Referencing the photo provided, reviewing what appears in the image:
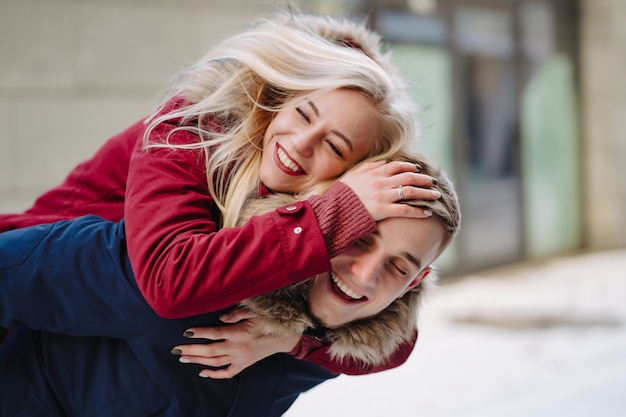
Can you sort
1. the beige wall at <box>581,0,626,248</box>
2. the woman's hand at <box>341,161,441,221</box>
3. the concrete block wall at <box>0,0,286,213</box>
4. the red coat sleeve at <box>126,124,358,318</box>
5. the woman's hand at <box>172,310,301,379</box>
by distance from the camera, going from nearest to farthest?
the red coat sleeve at <box>126,124,358,318</box>
the woman's hand at <box>341,161,441,221</box>
the woman's hand at <box>172,310,301,379</box>
the concrete block wall at <box>0,0,286,213</box>
the beige wall at <box>581,0,626,248</box>

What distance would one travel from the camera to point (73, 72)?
3764mm

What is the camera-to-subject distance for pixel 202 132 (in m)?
1.56

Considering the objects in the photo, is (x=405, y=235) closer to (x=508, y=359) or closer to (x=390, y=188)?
(x=390, y=188)

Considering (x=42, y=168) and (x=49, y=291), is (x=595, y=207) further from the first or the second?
(x=49, y=291)

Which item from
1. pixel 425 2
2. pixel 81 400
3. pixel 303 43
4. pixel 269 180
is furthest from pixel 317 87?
pixel 425 2

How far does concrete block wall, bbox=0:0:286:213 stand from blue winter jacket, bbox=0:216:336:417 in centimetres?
201

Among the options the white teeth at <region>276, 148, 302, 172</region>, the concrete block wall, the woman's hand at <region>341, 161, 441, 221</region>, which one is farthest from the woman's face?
the concrete block wall

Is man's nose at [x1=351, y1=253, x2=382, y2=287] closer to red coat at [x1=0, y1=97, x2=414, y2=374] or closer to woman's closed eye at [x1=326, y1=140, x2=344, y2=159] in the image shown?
red coat at [x1=0, y1=97, x2=414, y2=374]

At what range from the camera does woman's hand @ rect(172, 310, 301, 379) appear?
1.53 m

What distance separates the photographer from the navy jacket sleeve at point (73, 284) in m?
1.46

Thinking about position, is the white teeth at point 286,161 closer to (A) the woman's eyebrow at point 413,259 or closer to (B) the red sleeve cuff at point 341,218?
(B) the red sleeve cuff at point 341,218

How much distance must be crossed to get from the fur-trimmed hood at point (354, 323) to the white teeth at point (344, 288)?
0.19ft

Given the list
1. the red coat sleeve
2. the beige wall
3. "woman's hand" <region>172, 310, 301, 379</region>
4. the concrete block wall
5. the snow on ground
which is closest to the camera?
the red coat sleeve

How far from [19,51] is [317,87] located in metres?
2.42
